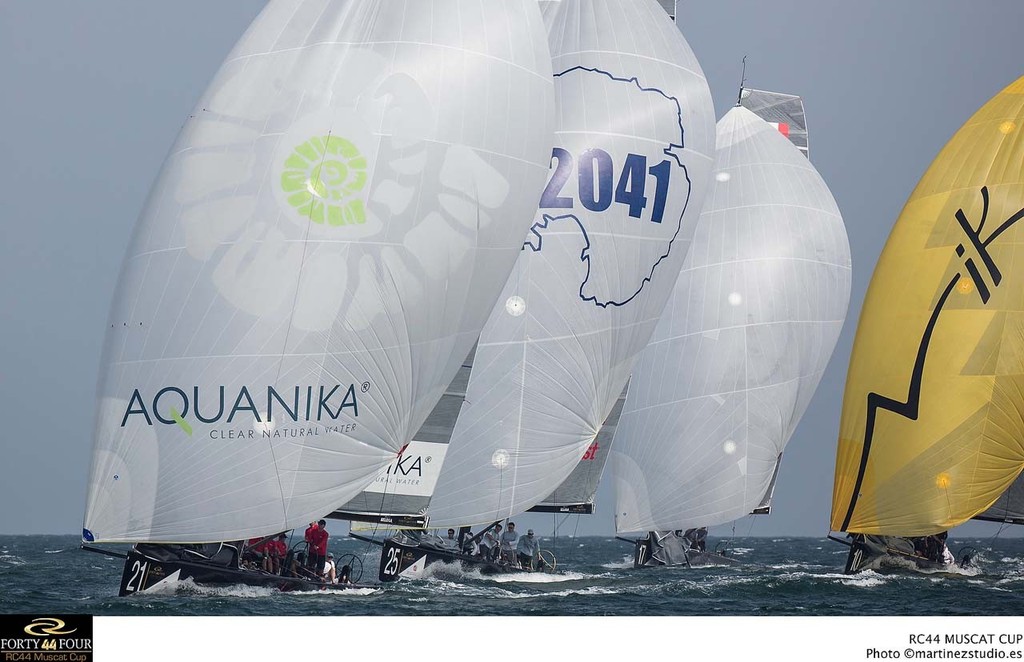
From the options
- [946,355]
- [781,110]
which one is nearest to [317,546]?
[946,355]

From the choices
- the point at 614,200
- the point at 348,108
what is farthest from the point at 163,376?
the point at 614,200

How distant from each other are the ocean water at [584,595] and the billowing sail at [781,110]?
5.35 metres

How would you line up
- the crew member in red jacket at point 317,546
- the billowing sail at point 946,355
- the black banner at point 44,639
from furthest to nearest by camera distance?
the billowing sail at point 946,355 < the crew member in red jacket at point 317,546 < the black banner at point 44,639

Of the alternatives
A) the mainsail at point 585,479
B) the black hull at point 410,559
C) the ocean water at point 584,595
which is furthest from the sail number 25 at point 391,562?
the mainsail at point 585,479

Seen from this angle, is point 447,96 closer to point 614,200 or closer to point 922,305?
point 614,200

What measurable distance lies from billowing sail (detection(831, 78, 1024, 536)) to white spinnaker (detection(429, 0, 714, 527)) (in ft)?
6.80

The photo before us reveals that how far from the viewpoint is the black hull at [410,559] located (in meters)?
14.5

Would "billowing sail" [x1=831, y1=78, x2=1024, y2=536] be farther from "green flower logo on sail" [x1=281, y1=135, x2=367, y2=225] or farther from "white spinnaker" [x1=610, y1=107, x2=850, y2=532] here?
"green flower logo on sail" [x1=281, y1=135, x2=367, y2=225]

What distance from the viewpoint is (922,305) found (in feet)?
46.5

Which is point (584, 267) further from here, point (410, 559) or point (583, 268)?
point (410, 559)

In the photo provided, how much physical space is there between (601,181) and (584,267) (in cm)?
79

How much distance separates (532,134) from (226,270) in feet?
8.60

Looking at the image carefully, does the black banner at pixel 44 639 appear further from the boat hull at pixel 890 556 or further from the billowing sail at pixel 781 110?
the billowing sail at pixel 781 110

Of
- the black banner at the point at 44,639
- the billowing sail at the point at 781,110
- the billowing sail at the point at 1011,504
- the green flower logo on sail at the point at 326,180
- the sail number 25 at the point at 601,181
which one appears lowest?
the black banner at the point at 44,639
